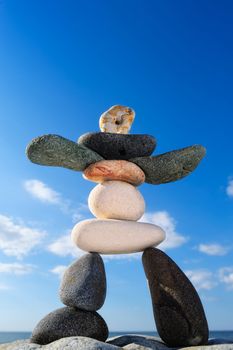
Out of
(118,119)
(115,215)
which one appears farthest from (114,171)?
(118,119)

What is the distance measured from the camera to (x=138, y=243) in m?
7.61

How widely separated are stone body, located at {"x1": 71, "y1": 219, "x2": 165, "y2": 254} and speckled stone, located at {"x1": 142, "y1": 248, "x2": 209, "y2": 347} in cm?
39

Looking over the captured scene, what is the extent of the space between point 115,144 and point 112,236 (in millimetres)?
1754

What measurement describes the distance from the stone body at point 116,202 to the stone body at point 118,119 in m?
1.29

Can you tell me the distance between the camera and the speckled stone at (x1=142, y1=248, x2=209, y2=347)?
708cm

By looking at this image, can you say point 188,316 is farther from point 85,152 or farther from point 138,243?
point 85,152

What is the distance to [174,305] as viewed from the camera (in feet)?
23.5

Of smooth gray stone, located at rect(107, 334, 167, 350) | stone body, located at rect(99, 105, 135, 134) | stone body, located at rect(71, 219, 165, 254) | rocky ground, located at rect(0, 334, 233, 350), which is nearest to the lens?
rocky ground, located at rect(0, 334, 233, 350)

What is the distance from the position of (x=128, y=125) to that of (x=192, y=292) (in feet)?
11.4

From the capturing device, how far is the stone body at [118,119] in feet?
28.5

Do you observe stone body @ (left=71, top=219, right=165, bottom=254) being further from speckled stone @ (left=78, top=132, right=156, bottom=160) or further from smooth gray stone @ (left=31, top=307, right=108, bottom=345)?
speckled stone @ (left=78, top=132, right=156, bottom=160)

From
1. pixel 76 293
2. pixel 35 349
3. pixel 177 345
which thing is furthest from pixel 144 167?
pixel 35 349

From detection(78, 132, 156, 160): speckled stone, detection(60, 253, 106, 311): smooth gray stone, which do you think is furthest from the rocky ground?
detection(78, 132, 156, 160): speckled stone

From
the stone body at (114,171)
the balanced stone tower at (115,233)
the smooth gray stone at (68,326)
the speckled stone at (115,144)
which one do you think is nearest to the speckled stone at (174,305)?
the balanced stone tower at (115,233)
